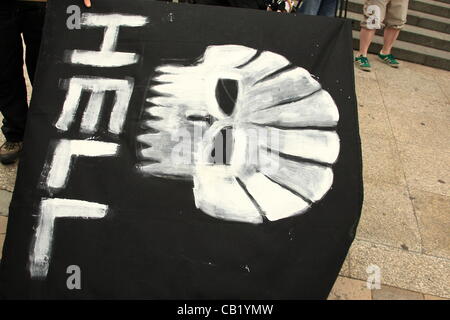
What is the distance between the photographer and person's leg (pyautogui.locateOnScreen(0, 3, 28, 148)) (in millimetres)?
1907

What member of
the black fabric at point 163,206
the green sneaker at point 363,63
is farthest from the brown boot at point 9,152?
the green sneaker at point 363,63

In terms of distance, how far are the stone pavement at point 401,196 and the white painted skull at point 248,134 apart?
29.7 inches

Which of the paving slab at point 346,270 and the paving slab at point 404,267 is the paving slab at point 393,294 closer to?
the paving slab at point 404,267

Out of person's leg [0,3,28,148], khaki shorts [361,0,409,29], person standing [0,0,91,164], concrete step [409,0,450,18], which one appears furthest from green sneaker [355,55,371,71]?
person's leg [0,3,28,148]

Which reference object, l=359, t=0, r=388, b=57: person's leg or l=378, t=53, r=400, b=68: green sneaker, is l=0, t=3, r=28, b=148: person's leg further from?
l=378, t=53, r=400, b=68: green sneaker

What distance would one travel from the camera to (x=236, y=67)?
162 cm

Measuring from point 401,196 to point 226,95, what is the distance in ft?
5.38

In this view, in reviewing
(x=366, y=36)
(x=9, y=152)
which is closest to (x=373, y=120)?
(x=366, y=36)

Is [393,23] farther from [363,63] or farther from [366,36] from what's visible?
[363,63]

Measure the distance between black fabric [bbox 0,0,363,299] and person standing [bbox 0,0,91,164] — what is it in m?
0.46

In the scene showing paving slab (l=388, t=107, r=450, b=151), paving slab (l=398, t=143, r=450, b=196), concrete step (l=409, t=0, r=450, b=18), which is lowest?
paving slab (l=398, t=143, r=450, b=196)

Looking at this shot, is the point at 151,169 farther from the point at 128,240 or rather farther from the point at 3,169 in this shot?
the point at 3,169
